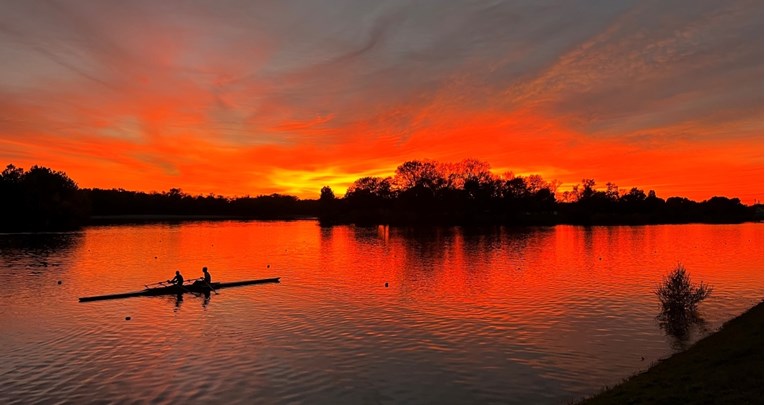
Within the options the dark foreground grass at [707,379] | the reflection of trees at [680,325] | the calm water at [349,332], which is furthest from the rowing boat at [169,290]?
the reflection of trees at [680,325]

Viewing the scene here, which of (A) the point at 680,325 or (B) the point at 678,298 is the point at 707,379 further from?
(B) the point at 678,298

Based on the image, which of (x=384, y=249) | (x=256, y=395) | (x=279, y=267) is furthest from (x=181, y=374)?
(x=384, y=249)

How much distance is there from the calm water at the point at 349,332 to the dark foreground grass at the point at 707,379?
308 centimetres

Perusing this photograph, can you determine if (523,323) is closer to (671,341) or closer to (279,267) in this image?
(671,341)

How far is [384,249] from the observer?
9875 cm

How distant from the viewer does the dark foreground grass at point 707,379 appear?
16031mm

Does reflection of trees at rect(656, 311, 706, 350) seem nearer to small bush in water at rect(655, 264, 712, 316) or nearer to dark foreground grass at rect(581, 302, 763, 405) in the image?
small bush in water at rect(655, 264, 712, 316)

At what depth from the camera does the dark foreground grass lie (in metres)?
16.0

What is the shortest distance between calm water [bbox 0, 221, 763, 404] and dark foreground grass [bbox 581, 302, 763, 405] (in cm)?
308

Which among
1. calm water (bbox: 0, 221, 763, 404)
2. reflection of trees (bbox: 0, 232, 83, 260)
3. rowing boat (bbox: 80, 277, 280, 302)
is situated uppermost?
reflection of trees (bbox: 0, 232, 83, 260)

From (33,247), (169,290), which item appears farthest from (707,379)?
(33,247)

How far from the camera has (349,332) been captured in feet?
111

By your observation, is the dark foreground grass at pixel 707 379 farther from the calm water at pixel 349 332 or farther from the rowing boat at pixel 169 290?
the rowing boat at pixel 169 290

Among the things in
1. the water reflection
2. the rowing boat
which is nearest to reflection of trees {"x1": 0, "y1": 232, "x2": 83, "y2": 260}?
the rowing boat
